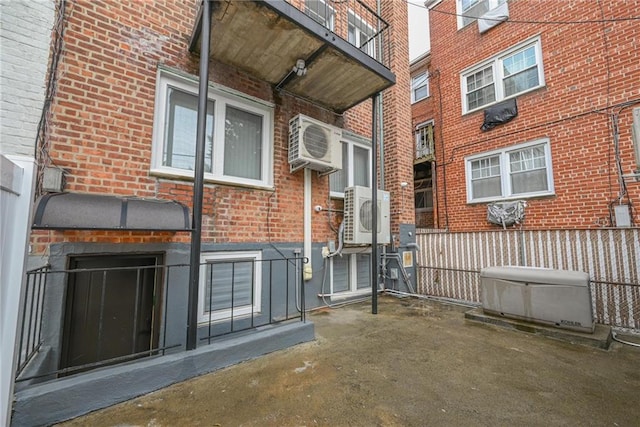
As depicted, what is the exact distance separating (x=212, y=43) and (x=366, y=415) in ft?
14.4

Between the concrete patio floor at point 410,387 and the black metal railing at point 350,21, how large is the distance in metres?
5.13

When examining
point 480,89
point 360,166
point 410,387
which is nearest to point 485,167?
point 480,89

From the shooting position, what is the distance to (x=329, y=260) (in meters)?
4.88

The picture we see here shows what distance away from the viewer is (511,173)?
7.05 m

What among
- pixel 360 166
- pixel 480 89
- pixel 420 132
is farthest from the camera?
pixel 420 132

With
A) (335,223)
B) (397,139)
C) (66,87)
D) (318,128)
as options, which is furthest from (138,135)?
(397,139)

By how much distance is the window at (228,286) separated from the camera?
3500 millimetres

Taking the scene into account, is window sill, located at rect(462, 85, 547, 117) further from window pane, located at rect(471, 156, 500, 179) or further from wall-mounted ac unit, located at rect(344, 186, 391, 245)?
wall-mounted ac unit, located at rect(344, 186, 391, 245)

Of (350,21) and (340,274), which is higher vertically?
(350,21)

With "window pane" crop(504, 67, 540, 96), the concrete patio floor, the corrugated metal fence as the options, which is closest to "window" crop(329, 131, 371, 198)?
the corrugated metal fence

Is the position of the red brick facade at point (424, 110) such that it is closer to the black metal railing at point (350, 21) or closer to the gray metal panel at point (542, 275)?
the black metal railing at point (350, 21)

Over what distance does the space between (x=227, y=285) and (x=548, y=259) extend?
5.31 metres

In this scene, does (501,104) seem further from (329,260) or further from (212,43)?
(212,43)

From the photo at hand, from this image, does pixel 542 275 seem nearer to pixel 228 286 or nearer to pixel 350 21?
pixel 228 286
